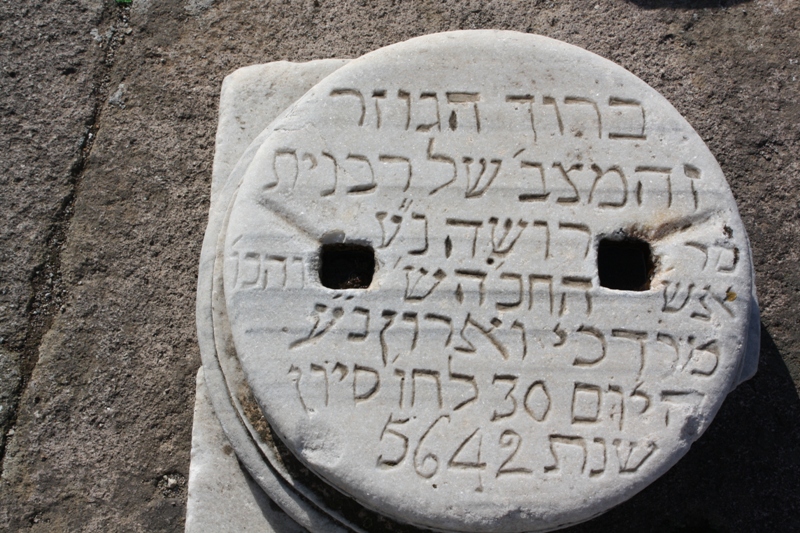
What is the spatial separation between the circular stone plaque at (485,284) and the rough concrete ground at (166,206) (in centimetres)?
71

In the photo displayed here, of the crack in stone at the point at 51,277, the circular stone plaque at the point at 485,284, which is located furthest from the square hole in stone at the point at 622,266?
the crack in stone at the point at 51,277

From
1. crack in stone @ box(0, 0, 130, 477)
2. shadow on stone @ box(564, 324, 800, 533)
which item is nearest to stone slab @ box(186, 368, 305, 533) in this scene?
crack in stone @ box(0, 0, 130, 477)

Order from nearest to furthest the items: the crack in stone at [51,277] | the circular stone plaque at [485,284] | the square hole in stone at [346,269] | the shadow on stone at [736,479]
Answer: the circular stone plaque at [485,284]
the square hole in stone at [346,269]
the shadow on stone at [736,479]
the crack in stone at [51,277]

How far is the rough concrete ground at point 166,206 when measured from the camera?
2922mm

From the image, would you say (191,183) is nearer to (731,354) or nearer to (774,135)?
(731,354)

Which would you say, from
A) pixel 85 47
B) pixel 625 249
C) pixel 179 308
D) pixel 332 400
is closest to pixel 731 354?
pixel 625 249

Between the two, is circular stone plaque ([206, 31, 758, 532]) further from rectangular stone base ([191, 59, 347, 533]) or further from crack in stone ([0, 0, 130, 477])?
crack in stone ([0, 0, 130, 477])

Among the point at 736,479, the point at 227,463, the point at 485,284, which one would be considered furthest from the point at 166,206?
the point at 736,479

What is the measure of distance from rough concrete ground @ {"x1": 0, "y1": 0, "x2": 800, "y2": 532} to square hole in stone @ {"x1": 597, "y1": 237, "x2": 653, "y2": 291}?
91cm

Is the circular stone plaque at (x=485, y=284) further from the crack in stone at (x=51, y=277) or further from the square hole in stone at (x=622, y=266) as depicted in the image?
the crack in stone at (x=51, y=277)

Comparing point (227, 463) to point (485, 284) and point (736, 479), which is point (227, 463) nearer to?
point (485, 284)

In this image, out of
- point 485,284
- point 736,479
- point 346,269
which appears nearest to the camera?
point 485,284

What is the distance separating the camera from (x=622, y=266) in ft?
8.52

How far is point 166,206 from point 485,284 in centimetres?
165
